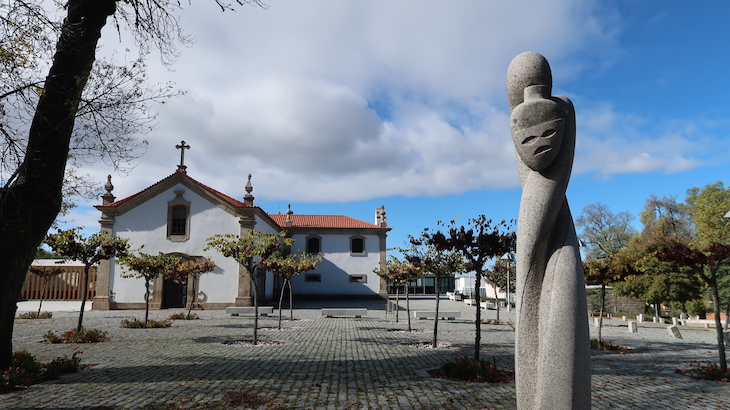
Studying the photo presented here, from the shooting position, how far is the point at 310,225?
3888 centimetres

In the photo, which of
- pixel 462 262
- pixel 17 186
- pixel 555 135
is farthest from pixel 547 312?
pixel 462 262

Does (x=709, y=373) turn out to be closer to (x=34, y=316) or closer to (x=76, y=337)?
(x=76, y=337)

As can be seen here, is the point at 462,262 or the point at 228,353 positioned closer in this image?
the point at 228,353

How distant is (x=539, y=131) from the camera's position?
12.1ft

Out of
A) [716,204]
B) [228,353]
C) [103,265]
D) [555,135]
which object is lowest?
[228,353]

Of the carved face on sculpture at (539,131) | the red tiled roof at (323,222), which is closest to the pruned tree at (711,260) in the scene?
the carved face on sculpture at (539,131)

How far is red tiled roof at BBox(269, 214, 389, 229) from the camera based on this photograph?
1505 inches

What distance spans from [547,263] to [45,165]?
8.61 metres

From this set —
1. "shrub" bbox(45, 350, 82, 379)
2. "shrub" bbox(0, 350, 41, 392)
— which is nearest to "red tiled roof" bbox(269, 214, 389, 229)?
"shrub" bbox(45, 350, 82, 379)

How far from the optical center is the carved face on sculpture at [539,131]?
3654mm

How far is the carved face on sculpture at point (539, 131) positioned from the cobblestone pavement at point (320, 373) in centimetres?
436

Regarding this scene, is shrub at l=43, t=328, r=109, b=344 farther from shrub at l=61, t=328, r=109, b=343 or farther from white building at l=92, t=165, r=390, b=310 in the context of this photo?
white building at l=92, t=165, r=390, b=310

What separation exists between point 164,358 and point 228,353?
1541 millimetres

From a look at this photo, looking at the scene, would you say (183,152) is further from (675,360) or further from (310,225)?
(675,360)
